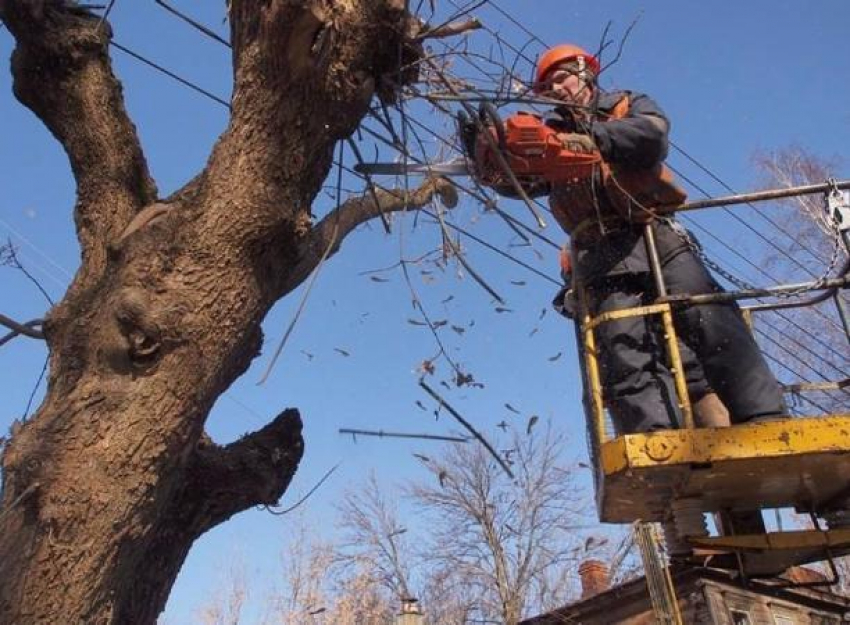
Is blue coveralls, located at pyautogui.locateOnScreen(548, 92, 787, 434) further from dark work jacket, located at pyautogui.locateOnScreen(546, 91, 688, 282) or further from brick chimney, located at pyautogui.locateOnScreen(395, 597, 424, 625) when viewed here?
brick chimney, located at pyautogui.locateOnScreen(395, 597, 424, 625)

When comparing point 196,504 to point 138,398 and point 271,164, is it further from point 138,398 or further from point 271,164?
point 271,164

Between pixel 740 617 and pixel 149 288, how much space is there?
31.9 ft

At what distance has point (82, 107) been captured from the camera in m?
3.66

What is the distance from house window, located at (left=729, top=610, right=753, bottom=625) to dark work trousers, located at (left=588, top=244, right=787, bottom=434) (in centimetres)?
729

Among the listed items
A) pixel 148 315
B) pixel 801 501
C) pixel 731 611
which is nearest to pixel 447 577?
pixel 731 611

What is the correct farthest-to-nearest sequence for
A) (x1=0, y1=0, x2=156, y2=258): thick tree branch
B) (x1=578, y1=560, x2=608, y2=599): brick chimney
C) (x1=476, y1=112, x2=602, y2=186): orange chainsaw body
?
(x1=578, y1=560, x2=608, y2=599): brick chimney
(x1=476, y1=112, x2=602, y2=186): orange chainsaw body
(x1=0, y1=0, x2=156, y2=258): thick tree branch

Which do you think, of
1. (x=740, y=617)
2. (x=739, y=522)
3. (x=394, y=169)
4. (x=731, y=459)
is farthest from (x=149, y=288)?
(x=740, y=617)

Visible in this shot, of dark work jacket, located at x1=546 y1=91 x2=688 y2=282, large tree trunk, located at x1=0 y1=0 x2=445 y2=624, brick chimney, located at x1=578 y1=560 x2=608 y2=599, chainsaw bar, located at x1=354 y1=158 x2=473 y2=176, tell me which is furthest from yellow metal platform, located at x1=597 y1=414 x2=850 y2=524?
brick chimney, located at x1=578 y1=560 x2=608 y2=599

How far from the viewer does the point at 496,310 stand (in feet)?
12.5

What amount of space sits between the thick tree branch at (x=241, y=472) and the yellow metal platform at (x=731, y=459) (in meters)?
1.47

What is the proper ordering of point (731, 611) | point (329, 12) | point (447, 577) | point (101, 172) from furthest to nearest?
1. point (447, 577)
2. point (731, 611)
3. point (101, 172)
4. point (329, 12)

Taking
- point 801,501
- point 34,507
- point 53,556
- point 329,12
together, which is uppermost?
point 329,12

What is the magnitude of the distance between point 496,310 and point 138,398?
1661 millimetres

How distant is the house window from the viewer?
1030 centimetres
